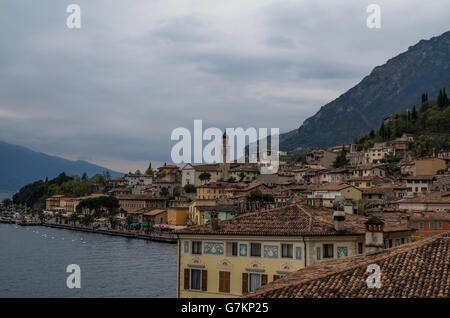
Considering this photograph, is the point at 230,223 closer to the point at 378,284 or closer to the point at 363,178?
the point at 378,284

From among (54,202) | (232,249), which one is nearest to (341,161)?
(54,202)

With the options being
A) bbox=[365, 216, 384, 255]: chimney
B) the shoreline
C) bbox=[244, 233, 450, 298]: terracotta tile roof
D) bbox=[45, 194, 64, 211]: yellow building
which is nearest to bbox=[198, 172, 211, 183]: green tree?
the shoreline

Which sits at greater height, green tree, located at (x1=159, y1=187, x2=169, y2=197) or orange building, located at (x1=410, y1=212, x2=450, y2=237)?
green tree, located at (x1=159, y1=187, x2=169, y2=197)

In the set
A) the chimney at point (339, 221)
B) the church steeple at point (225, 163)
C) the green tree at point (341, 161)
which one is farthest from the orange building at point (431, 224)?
the church steeple at point (225, 163)

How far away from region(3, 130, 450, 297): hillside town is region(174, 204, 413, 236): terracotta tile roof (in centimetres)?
4

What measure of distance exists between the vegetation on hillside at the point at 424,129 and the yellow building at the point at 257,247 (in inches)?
3916

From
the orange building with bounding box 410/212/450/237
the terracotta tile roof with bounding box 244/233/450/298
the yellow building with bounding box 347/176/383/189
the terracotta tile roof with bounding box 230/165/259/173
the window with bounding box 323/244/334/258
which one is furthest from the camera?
the terracotta tile roof with bounding box 230/165/259/173

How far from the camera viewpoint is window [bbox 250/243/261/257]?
21.2 metres

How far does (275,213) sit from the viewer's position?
23.2 metres

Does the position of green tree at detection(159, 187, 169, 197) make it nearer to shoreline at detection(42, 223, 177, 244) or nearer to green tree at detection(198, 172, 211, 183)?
green tree at detection(198, 172, 211, 183)

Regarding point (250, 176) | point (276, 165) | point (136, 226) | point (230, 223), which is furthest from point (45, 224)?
point (230, 223)

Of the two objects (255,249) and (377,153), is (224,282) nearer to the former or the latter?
(255,249)

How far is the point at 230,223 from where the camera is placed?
23.3 meters
